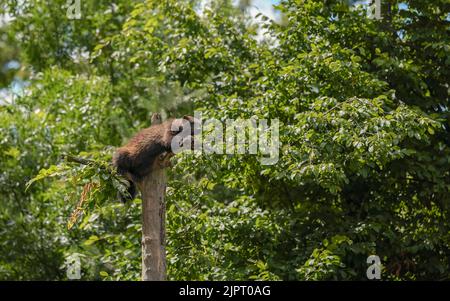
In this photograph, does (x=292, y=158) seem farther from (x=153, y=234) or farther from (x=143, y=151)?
(x=153, y=234)

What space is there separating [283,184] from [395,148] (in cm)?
238

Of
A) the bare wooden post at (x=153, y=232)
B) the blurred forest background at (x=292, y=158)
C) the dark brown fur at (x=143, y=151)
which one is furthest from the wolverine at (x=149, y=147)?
the bare wooden post at (x=153, y=232)

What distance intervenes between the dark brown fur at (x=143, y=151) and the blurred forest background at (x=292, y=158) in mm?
269

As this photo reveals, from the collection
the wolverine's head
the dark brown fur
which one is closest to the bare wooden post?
the dark brown fur

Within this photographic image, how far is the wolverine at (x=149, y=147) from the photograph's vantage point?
7.85m

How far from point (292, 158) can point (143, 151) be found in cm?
154

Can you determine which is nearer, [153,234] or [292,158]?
[153,234]

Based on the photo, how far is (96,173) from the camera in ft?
24.0

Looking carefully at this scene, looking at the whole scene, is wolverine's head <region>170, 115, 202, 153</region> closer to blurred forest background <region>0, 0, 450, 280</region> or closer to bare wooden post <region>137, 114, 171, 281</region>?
blurred forest background <region>0, 0, 450, 280</region>

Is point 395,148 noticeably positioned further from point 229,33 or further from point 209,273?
point 229,33

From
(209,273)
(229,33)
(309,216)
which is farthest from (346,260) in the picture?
(229,33)

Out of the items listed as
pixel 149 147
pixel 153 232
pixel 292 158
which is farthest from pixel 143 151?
pixel 292 158

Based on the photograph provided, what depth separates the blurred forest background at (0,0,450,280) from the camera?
8.38 m

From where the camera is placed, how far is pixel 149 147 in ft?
26.5
